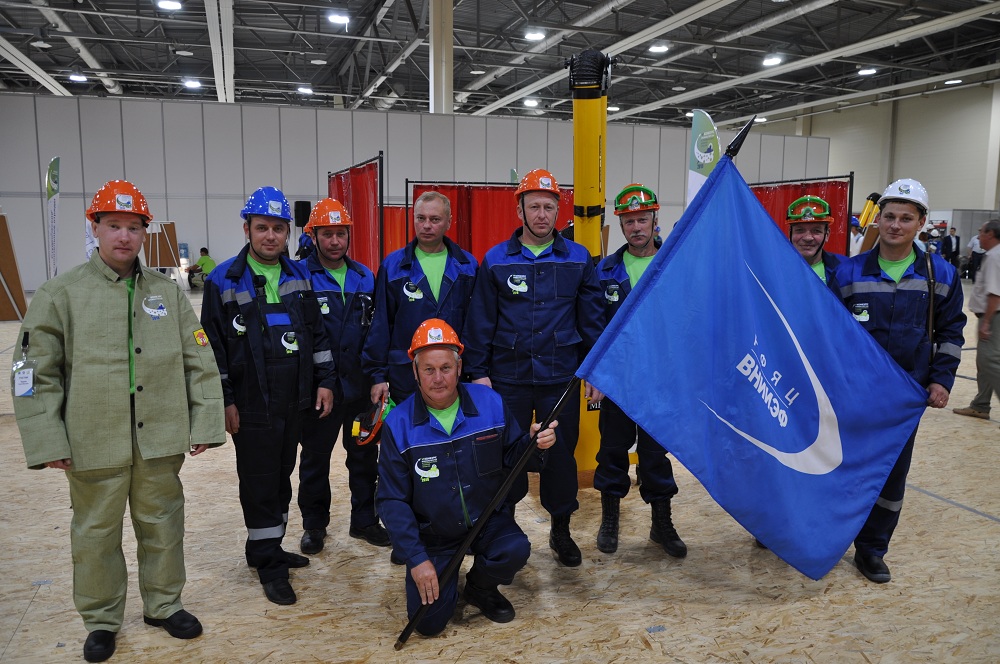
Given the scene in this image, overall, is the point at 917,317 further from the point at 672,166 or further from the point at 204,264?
the point at 672,166

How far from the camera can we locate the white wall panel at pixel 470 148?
17.4 metres

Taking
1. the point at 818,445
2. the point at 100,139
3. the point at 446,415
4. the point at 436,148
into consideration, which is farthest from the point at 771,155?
the point at 446,415

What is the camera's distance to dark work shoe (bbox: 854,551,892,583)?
3488 mm

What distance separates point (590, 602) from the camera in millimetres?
3297

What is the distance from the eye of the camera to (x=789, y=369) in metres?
2.91

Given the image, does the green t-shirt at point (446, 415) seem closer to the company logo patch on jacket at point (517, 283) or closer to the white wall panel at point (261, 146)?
the company logo patch on jacket at point (517, 283)

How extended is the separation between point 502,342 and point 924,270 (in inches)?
84.6

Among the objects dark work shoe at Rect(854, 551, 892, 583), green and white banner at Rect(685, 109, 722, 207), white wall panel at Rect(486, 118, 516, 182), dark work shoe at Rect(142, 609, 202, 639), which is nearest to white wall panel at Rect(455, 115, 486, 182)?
white wall panel at Rect(486, 118, 516, 182)

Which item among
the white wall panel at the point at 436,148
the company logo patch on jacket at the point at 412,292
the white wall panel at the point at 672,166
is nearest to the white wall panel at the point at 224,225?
the white wall panel at the point at 436,148

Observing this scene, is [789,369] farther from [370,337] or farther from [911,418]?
[370,337]

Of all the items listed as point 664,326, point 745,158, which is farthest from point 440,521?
point 745,158

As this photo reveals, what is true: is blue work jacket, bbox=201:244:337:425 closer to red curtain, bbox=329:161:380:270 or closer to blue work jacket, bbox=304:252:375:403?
blue work jacket, bbox=304:252:375:403

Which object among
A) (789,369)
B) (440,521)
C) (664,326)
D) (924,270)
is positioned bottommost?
(440,521)

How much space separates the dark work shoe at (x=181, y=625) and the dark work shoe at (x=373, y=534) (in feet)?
3.71
